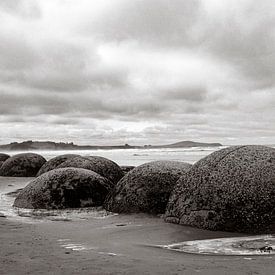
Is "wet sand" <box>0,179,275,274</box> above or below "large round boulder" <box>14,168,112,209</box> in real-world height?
below

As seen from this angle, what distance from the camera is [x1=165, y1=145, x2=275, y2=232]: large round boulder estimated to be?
235 inches

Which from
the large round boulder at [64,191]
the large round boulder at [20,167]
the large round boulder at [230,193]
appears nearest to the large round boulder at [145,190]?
the large round boulder at [64,191]

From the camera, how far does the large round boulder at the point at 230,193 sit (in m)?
5.98

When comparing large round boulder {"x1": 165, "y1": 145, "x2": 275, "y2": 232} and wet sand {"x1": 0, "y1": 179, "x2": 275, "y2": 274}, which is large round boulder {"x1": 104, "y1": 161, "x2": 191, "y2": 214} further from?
large round boulder {"x1": 165, "y1": 145, "x2": 275, "y2": 232}

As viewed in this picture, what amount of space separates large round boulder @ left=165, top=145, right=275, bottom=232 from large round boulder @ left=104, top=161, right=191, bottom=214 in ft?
3.18

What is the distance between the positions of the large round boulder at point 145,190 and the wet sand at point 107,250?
0.69 meters

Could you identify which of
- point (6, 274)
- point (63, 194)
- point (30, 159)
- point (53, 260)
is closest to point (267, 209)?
point (53, 260)

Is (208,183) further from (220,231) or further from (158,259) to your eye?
(158,259)

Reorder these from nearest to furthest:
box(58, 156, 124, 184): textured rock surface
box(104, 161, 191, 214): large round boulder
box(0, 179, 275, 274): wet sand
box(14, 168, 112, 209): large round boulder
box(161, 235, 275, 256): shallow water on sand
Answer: box(0, 179, 275, 274): wet sand
box(161, 235, 275, 256): shallow water on sand
box(104, 161, 191, 214): large round boulder
box(14, 168, 112, 209): large round boulder
box(58, 156, 124, 184): textured rock surface

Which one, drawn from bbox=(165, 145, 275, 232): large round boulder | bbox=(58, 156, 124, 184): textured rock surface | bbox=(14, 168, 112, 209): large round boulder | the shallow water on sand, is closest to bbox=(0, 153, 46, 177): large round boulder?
bbox=(58, 156, 124, 184): textured rock surface

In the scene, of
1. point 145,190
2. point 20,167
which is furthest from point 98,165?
point 20,167

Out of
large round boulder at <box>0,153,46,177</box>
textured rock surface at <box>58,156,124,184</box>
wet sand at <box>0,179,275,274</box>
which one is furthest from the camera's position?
large round boulder at <box>0,153,46,177</box>

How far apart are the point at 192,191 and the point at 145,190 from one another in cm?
153

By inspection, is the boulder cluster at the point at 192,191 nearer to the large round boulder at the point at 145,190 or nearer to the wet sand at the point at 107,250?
the large round boulder at the point at 145,190
